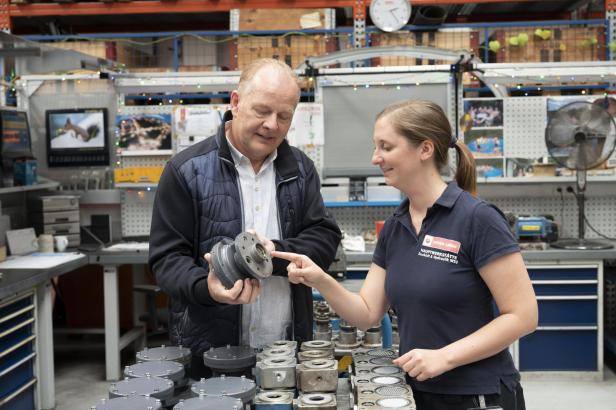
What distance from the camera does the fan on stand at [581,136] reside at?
13.7 feet

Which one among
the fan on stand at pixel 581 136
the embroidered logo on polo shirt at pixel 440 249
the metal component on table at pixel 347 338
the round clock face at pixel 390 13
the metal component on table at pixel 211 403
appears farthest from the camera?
the round clock face at pixel 390 13

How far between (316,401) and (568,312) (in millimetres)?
3315

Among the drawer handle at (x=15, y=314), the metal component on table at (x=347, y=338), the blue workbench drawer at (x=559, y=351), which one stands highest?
the metal component on table at (x=347, y=338)

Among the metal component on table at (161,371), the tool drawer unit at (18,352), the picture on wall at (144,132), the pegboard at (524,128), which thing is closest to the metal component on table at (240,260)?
the metal component on table at (161,371)

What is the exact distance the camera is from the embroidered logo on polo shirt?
1.51 meters

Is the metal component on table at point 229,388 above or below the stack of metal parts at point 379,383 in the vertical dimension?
above

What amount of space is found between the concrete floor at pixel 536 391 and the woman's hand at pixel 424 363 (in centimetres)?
278

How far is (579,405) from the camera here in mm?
3930

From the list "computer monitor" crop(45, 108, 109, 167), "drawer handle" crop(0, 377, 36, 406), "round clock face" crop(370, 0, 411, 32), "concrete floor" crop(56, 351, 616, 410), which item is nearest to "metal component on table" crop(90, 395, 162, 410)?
"drawer handle" crop(0, 377, 36, 406)

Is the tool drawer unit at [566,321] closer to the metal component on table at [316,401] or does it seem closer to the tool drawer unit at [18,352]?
the tool drawer unit at [18,352]

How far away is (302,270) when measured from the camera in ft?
5.27

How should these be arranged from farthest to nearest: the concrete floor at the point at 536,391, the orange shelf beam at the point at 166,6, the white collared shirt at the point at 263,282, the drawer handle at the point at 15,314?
1. the orange shelf beam at the point at 166,6
2. the concrete floor at the point at 536,391
3. the drawer handle at the point at 15,314
4. the white collared shirt at the point at 263,282

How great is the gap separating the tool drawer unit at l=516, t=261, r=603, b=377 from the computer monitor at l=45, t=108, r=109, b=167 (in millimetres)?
3115

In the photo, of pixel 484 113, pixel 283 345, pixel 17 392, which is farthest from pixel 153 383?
pixel 484 113
